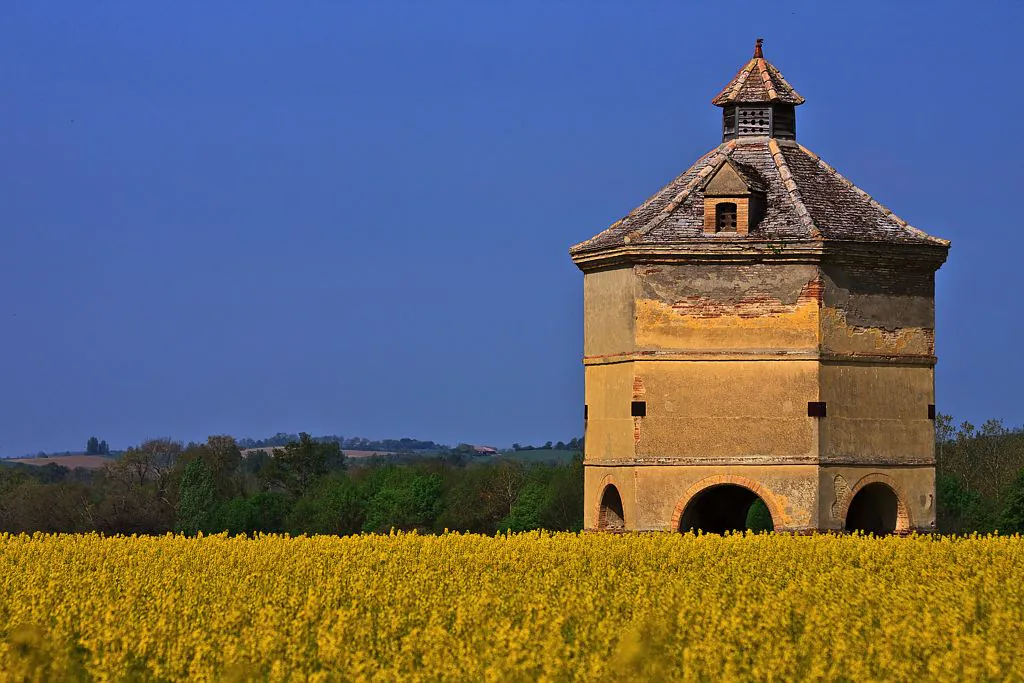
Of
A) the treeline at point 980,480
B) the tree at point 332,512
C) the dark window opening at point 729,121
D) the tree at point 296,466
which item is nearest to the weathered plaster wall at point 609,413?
the dark window opening at point 729,121

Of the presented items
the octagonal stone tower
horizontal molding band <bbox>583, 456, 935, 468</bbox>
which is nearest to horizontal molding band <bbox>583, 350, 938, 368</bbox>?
the octagonal stone tower

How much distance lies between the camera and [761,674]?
1346cm

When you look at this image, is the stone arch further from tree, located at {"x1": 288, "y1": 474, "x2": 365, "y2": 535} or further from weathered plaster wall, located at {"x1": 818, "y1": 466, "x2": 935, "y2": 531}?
tree, located at {"x1": 288, "y1": 474, "x2": 365, "y2": 535}

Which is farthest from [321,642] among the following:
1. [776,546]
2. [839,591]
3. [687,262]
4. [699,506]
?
[699,506]

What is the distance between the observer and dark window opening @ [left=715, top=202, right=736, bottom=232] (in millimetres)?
28234

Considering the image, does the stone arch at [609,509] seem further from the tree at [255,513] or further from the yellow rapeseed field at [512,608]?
the tree at [255,513]

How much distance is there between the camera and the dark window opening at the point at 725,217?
28.2 meters

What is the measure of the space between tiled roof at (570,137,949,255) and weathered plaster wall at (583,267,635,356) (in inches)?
20.3

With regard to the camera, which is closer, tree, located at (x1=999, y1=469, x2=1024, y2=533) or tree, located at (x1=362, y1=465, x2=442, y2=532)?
tree, located at (x1=999, y1=469, x2=1024, y2=533)

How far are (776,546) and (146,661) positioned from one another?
11348 millimetres

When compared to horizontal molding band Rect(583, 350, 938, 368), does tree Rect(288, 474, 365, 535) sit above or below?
below

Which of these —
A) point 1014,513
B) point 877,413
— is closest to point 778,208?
point 877,413

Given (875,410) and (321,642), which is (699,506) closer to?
(875,410)

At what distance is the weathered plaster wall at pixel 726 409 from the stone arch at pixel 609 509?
1.23 metres
